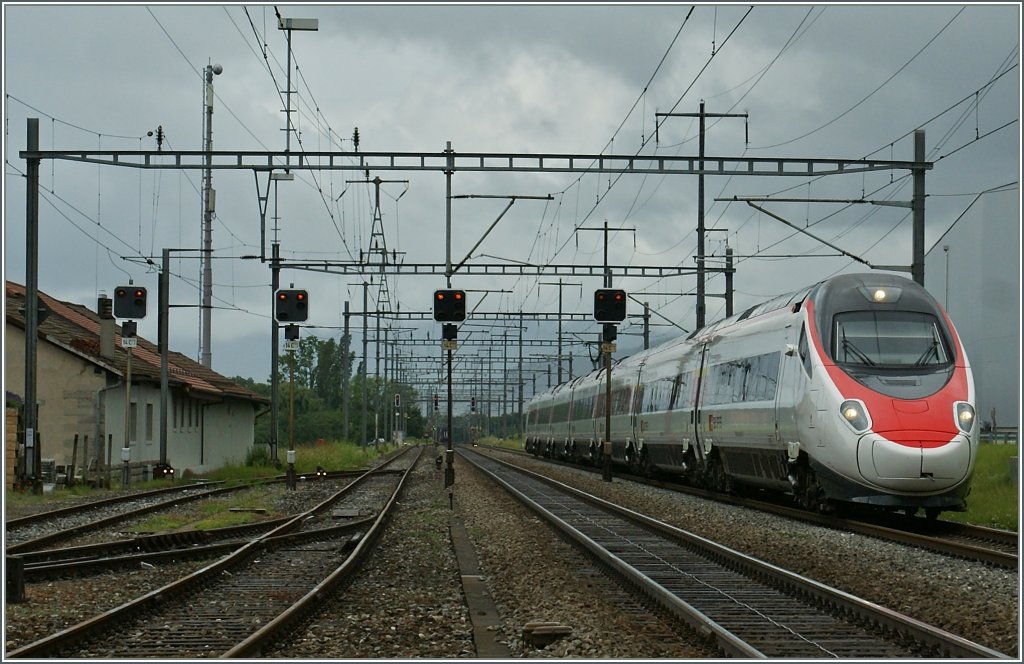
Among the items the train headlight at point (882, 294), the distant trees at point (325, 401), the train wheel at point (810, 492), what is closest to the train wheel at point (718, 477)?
the train wheel at point (810, 492)

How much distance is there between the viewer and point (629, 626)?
9883 millimetres

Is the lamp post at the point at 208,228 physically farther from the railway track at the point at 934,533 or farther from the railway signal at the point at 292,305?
the railway track at the point at 934,533

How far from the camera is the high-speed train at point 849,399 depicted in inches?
654

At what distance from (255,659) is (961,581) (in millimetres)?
7298

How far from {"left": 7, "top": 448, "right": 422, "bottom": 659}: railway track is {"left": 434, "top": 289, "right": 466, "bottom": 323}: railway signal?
825 centimetres

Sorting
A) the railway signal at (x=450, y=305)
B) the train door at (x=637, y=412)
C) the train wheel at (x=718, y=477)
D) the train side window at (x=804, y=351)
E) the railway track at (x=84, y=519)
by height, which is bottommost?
the railway track at (x=84, y=519)

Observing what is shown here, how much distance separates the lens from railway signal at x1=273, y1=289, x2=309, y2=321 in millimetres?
28297

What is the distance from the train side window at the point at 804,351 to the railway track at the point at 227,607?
6.61 metres

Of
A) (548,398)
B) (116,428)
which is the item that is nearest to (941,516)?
(116,428)

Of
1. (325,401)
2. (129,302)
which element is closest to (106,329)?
(129,302)

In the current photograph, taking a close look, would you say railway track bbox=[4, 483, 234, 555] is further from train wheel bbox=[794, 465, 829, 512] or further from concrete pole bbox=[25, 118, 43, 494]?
train wheel bbox=[794, 465, 829, 512]

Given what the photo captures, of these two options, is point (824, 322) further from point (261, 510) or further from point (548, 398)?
point (548, 398)

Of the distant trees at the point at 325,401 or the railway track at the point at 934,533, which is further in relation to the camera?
the distant trees at the point at 325,401

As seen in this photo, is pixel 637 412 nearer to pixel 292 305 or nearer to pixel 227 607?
pixel 292 305
